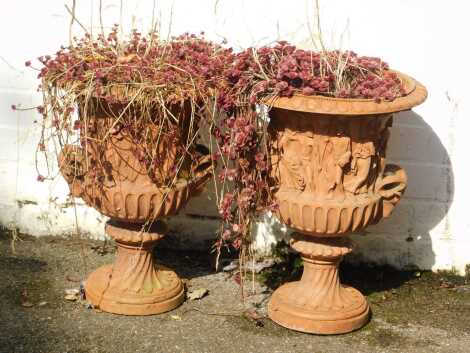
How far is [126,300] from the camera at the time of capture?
14.1ft

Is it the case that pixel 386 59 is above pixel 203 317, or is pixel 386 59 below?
above

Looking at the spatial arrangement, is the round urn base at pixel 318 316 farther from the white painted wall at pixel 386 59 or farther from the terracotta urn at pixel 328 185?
the white painted wall at pixel 386 59

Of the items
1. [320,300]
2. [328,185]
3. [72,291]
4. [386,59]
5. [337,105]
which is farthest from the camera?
[386,59]

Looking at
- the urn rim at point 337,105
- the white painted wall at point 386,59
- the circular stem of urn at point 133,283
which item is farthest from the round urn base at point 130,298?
the urn rim at point 337,105

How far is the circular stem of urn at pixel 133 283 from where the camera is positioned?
4.30 meters

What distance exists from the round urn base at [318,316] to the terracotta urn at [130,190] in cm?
52

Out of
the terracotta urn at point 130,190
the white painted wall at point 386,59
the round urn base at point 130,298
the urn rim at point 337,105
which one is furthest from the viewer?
the white painted wall at point 386,59

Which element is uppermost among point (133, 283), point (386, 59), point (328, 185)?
point (386, 59)

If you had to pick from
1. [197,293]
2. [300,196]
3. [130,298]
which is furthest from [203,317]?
[300,196]

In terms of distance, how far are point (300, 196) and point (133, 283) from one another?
3.09 feet

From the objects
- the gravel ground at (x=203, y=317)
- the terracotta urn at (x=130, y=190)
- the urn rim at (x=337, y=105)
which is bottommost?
the gravel ground at (x=203, y=317)

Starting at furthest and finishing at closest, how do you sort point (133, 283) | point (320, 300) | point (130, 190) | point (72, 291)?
1. point (72, 291)
2. point (133, 283)
3. point (320, 300)
4. point (130, 190)

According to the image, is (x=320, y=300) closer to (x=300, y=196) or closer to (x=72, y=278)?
(x=300, y=196)

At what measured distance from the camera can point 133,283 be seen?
4355mm
